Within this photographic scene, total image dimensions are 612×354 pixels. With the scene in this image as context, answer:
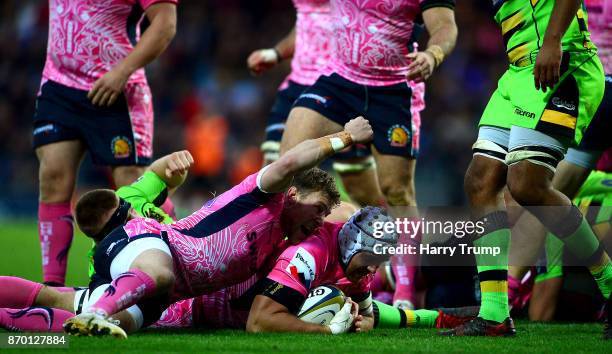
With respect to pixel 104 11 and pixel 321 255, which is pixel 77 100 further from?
pixel 321 255

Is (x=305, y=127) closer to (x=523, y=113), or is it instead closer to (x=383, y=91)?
(x=383, y=91)

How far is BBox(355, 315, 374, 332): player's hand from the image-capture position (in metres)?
5.57

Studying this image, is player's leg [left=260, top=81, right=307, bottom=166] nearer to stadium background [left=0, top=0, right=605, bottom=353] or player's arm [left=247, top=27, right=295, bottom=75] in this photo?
player's arm [left=247, top=27, right=295, bottom=75]

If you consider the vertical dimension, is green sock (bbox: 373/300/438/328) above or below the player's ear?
below

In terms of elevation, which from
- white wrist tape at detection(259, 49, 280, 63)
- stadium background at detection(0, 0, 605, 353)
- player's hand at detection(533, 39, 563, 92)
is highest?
player's hand at detection(533, 39, 563, 92)

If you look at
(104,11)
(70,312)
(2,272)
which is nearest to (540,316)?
(70,312)

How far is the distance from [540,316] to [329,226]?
178 centimetres

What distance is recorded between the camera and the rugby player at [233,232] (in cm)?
511

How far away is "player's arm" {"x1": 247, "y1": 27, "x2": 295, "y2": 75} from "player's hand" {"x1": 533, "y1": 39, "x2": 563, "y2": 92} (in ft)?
12.4

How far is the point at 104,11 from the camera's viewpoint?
7.05 meters

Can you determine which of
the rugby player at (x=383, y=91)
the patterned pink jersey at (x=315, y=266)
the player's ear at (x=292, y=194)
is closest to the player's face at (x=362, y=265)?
the patterned pink jersey at (x=315, y=266)

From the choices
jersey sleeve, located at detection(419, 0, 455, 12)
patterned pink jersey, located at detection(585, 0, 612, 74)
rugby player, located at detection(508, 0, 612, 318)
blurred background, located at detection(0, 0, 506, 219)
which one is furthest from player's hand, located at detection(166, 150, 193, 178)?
blurred background, located at detection(0, 0, 506, 219)

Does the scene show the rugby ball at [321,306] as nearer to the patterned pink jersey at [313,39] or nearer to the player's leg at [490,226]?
the player's leg at [490,226]

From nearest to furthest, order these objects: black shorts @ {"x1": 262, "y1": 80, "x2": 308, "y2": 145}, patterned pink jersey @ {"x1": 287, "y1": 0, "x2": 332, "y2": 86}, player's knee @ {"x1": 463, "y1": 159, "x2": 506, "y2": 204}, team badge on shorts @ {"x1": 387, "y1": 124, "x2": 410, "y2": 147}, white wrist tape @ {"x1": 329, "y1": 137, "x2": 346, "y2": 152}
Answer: white wrist tape @ {"x1": 329, "y1": 137, "x2": 346, "y2": 152}, player's knee @ {"x1": 463, "y1": 159, "x2": 506, "y2": 204}, team badge on shorts @ {"x1": 387, "y1": 124, "x2": 410, "y2": 147}, patterned pink jersey @ {"x1": 287, "y1": 0, "x2": 332, "y2": 86}, black shorts @ {"x1": 262, "y1": 80, "x2": 308, "y2": 145}
